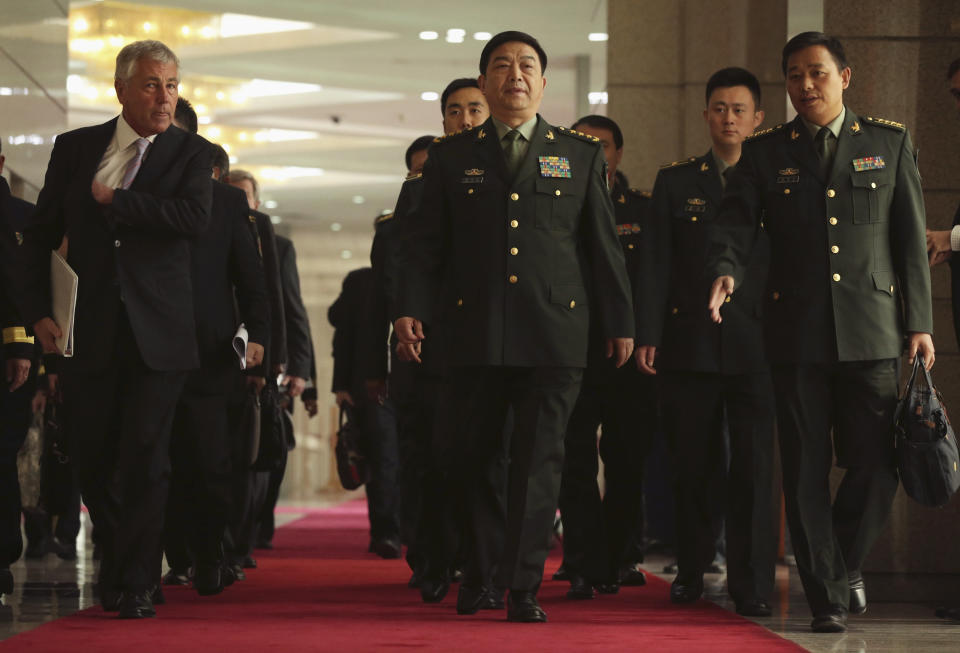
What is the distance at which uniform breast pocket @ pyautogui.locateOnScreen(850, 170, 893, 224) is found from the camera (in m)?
5.01

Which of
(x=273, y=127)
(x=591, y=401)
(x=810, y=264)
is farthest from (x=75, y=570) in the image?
(x=273, y=127)

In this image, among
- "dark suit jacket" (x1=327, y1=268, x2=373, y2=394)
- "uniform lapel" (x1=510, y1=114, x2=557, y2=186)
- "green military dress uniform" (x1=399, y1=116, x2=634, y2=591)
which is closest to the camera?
"green military dress uniform" (x1=399, y1=116, x2=634, y2=591)

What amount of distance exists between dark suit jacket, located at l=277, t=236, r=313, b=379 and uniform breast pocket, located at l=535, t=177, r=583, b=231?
296 centimetres

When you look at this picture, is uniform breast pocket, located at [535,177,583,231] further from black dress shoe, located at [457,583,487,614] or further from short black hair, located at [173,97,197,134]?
short black hair, located at [173,97,197,134]

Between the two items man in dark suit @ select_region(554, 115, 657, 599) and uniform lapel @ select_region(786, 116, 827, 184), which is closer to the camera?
uniform lapel @ select_region(786, 116, 827, 184)

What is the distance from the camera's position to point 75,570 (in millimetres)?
7586

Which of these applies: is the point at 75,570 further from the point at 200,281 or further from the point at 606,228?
the point at 606,228

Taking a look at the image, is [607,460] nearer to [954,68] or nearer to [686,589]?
[686,589]

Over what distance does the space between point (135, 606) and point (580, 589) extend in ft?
5.67

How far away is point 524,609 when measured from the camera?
483 cm

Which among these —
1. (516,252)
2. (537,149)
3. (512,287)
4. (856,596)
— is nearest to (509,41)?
(537,149)

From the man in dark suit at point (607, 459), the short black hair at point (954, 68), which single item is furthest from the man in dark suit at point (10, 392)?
the short black hair at point (954, 68)

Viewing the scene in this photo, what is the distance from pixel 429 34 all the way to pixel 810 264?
10.6 m

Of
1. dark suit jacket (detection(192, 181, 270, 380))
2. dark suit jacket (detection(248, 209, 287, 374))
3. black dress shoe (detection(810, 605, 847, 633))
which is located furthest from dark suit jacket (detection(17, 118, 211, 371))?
black dress shoe (detection(810, 605, 847, 633))
